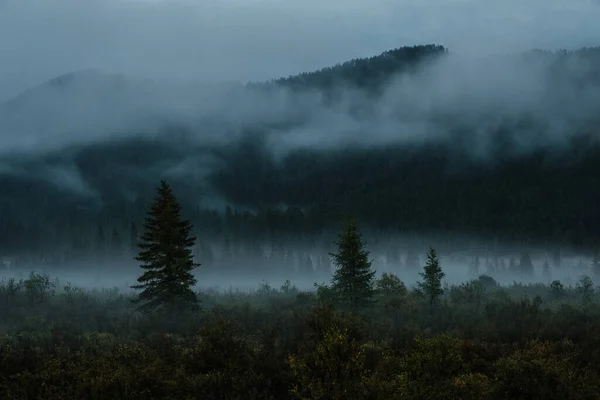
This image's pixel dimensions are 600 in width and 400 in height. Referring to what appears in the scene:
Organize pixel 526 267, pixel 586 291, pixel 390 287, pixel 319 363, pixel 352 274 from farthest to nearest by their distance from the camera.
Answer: pixel 526 267, pixel 586 291, pixel 390 287, pixel 352 274, pixel 319 363

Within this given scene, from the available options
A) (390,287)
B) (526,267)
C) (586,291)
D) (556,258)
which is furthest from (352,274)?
(556,258)

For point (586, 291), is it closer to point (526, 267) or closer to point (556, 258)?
point (526, 267)

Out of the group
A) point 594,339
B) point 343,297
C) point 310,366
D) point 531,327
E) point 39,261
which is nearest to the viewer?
point 310,366

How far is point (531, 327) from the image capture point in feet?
86.3

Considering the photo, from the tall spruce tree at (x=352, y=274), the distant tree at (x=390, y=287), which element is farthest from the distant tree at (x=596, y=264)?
the tall spruce tree at (x=352, y=274)

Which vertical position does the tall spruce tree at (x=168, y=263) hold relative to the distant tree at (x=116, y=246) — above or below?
below

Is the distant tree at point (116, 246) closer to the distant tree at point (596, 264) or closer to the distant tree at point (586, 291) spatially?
the distant tree at point (586, 291)

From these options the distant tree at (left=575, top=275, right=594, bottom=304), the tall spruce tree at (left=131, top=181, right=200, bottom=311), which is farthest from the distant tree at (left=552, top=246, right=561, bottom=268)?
the tall spruce tree at (left=131, top=181, right=200, bottom=311)

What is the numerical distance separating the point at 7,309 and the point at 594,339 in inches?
1478

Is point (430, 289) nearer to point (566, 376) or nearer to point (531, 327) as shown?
point (531, 327)

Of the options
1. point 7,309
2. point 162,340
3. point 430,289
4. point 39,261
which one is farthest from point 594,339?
point 39,261

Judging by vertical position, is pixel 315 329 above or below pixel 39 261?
below

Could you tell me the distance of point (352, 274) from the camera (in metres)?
42.1

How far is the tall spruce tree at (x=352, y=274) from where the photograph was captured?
41.2m
